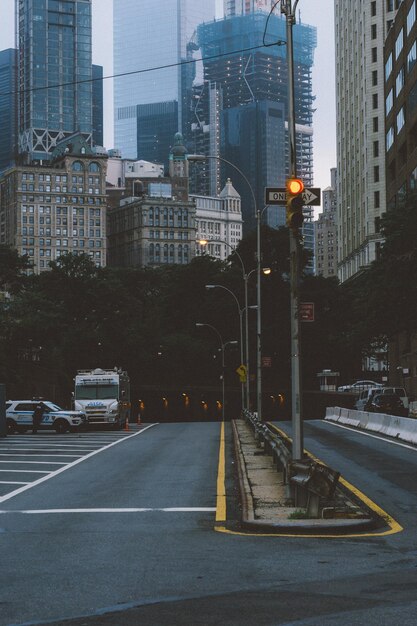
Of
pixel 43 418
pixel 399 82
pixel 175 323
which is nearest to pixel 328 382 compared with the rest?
pixel 175 323

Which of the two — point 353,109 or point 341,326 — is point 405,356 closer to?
point 341,326

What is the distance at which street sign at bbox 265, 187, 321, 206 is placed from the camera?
19.7m

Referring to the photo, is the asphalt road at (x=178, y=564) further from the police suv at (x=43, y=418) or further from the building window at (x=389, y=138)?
the building window at (x=389, y=138)

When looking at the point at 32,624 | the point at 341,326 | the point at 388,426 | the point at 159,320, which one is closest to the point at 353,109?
the point at 159,320

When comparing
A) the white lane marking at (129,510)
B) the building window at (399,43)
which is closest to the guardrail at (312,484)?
the white lane marking at (129,510)

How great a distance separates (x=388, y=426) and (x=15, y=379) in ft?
102

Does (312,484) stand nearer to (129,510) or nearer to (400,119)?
(129,510)

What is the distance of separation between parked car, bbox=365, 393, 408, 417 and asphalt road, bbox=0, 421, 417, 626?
35.0 metres

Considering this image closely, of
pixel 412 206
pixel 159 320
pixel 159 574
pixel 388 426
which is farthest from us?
pixel 159 320

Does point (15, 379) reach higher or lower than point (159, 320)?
lower

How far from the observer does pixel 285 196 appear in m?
20.5

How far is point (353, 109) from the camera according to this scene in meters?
158

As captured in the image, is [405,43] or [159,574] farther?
[405,43]

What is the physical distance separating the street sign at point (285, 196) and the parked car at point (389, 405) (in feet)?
122
